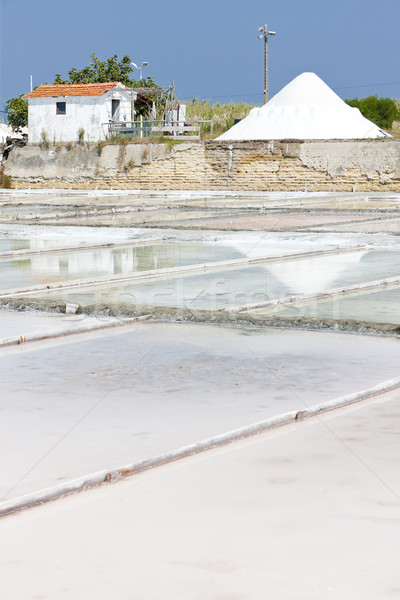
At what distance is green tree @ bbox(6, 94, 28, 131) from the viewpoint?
41.0 metres

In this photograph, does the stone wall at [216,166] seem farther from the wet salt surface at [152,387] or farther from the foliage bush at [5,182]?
the wet salt surface at [152,387]

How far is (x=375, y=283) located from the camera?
728 centimetres

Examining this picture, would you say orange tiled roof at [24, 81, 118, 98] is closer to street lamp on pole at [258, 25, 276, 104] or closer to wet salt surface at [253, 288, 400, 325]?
street lamp on pole at [258, 25, 276, 104]

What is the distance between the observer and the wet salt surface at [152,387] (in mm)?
3080

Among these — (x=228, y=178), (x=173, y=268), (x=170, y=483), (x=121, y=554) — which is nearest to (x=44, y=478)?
(x=170, y=483)

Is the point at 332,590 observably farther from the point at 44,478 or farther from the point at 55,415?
the point at 55,415

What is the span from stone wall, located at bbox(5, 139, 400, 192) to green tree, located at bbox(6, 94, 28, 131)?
349 inches

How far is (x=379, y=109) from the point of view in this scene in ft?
152

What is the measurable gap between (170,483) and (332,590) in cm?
81

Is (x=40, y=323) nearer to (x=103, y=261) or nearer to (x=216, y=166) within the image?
(x=103, y=261)

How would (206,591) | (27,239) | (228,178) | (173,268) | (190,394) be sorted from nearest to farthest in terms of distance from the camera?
(206,591) → (190,394) → (173,268) → (27,239) → (228,178)

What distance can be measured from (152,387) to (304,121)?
1228 inches

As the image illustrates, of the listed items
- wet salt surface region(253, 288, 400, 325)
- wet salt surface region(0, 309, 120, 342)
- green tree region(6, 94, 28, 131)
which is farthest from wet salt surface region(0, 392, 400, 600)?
green tree region(6, 94, 28, 131)

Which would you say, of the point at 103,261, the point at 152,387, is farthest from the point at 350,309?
the point at 103,261
